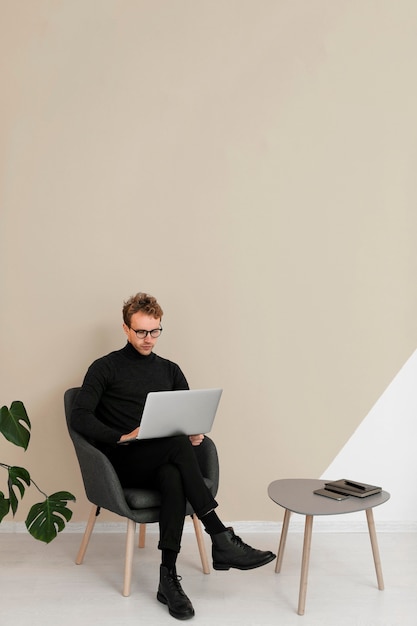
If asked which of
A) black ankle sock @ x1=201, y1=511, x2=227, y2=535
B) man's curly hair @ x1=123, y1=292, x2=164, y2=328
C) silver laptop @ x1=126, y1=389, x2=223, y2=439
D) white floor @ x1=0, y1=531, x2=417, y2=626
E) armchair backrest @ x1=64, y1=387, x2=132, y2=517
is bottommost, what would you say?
white floor @ x1=0, y1=531, x2=417, y2=626

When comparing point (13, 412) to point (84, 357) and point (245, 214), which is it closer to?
point (84, 357)

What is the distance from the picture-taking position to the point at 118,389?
10.9 feet

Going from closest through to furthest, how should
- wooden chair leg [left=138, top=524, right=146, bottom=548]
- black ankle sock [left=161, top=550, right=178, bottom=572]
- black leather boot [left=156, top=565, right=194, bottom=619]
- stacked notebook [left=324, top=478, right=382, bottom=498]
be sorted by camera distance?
1. black leather boot [left=156, top=565, right=194, bottom=619]
2. black ankle sock [left=161, top=550, right=178, bottom=572]
3. stacked notebook [left=324, top=478, right=382, bottom=498]
4. wooden chair leg [left=138, top=524, right=146, bottom=548]

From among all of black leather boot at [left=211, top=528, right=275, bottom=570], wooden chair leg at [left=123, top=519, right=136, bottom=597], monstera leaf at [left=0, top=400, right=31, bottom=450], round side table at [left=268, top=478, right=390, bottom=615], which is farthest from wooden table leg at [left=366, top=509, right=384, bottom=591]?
monstera leaf at [left=0, top=400, right=31, bottom=450]

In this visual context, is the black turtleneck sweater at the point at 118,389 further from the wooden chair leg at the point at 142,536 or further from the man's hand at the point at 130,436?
the wooden chair leg at the point at 142,536

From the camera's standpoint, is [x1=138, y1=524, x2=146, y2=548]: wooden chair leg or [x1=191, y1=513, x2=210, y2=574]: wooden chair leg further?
[x1=138, y1=524, x2=146, y2=548]: wooden chair leg

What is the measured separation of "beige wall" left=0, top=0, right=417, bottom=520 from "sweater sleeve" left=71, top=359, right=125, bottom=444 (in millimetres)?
487

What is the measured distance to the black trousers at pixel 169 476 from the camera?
2.93 meters

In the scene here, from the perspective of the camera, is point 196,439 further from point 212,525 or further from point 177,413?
point 212,525

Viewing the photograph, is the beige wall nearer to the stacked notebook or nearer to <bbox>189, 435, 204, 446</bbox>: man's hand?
<bbox>189, 435, 204, 446</bbox>: man's hand

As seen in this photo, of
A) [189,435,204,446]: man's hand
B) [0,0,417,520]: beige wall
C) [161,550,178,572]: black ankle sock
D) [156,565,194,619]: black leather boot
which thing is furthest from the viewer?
[0,0,417,520]: beige wall

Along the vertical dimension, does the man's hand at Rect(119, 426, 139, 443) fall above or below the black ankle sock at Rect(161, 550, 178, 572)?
above

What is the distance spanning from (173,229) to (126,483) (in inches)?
51.1

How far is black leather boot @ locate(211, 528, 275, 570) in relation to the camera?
294 cm
